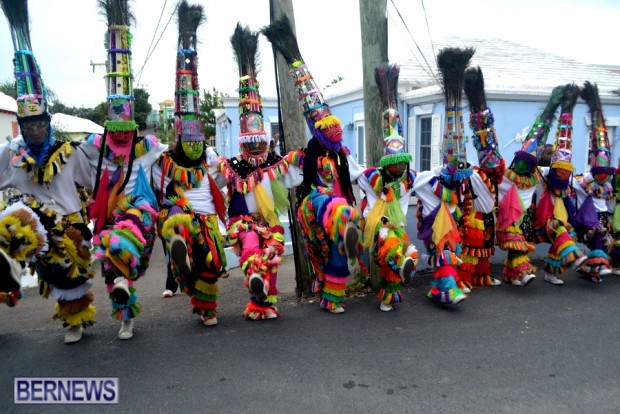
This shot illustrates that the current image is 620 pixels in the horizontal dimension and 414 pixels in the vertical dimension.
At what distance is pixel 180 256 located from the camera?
3570mm

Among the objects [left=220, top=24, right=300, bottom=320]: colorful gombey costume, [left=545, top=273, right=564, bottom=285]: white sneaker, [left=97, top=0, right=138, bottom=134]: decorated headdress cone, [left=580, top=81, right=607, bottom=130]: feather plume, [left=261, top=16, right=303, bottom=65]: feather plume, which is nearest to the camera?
[left=97, top=0, right=138, bottom=134]: decorated headdress cone

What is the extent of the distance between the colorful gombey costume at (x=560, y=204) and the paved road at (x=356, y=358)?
0.47 m

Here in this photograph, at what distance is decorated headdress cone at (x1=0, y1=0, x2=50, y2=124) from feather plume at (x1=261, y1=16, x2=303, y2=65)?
1.94 metres

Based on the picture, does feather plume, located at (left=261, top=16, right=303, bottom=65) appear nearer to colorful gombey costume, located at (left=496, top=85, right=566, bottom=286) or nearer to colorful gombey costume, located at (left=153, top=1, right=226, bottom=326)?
colorful gombey costume, located at (left=153, top=1, right=226, bottom=326)

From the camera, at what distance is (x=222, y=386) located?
319cm

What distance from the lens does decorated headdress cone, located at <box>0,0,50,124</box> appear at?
3.72 m

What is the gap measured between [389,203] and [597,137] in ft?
9.40

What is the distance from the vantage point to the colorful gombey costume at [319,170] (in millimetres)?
4355

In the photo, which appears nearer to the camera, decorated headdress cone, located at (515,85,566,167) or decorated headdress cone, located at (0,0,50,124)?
decorated headdress cone, located at (0,0,50,124)

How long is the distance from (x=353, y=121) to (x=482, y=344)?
34.8 ft

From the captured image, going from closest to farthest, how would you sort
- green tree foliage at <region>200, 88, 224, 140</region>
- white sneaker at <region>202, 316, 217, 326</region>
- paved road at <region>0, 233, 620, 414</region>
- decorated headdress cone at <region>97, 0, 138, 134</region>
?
1. paved road at <region>0, 233, 620, 414</region>
2. decorated headdress cone at <region>97, 0, 138, 134</region>
3. white sneaker at <region>202, 316, 217, 326</region>
4. green tree foliage at <region>200, 88, 224, 140</region>

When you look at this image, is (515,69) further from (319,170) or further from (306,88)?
(319,170)

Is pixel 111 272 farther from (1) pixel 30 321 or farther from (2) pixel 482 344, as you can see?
(2) pixel 482 344

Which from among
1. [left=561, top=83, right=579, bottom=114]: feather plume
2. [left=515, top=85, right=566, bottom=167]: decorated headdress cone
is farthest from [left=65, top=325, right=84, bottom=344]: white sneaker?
[left=561, top=83, right=579, bottom=114]: feather plume
